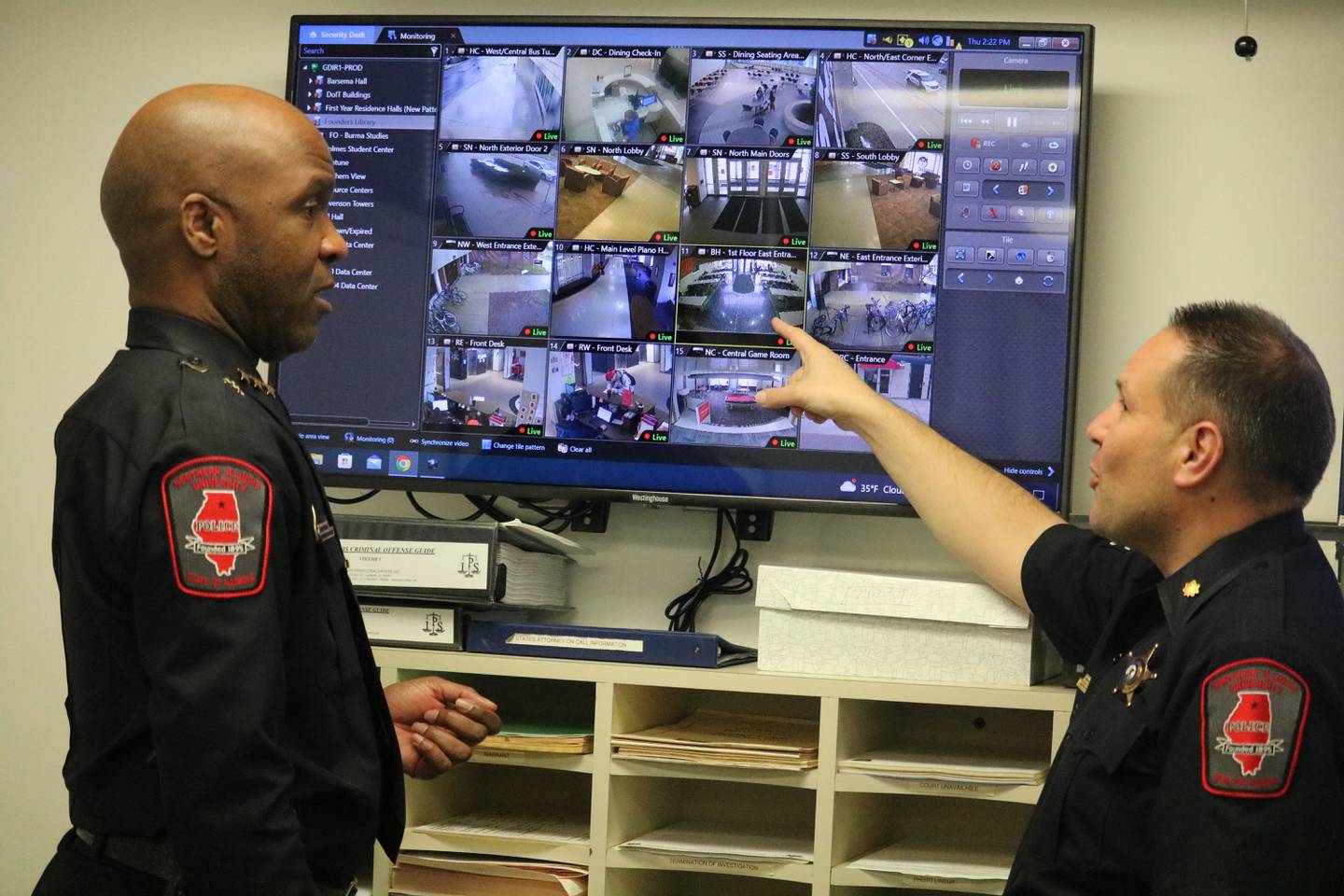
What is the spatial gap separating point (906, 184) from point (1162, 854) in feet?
4.71

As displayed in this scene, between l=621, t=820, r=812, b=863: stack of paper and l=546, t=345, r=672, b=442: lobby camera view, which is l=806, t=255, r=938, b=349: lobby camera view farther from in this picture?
l=621, t=820, r=812, b=863: stack of paper

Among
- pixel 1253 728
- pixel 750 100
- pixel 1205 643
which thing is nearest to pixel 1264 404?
pixel 1205 643

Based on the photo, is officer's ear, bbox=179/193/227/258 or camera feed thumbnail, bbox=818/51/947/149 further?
camera feed thumbnail, bbox=818/51/947/149

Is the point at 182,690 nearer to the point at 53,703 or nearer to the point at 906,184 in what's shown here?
the point at 906,184

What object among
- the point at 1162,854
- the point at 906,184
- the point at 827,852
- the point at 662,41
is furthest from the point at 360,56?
the point at 1162,854

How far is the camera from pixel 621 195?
2.65 m

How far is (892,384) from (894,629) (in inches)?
18.6

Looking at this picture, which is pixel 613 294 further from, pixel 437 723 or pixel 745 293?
pixel 437 723

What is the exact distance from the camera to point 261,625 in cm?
128

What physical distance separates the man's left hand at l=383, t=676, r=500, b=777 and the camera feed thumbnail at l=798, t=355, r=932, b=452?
3.23 ft

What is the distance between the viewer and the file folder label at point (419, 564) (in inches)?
94.7

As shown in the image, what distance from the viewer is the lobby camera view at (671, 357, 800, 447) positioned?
2.59m

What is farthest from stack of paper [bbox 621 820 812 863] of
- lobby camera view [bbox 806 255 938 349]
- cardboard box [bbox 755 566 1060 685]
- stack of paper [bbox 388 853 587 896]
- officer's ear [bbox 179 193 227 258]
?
officer's ear [bbox 179 193 227 258]

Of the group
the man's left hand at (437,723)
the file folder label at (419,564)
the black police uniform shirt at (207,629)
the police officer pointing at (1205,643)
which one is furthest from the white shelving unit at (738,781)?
the black police uniform shirt at (207,629)
